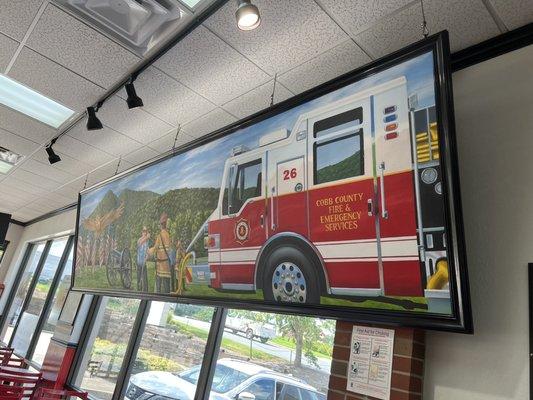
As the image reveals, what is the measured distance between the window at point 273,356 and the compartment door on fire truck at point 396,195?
3.30 ft

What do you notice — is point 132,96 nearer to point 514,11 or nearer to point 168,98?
point 168,98

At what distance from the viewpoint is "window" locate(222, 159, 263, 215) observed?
208 cm

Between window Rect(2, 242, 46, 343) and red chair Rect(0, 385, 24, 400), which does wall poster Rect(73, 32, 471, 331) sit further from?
window Rect(2, 242, 46, 343)

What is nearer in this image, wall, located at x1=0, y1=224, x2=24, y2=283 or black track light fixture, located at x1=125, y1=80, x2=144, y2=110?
black track light fixture, located at x1=125, y1=80, x2=144, y2=110

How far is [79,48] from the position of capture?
238 cm

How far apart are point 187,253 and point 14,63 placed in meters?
1.87

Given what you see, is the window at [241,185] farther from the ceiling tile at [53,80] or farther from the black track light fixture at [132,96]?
the ceiling tile at [53,80]

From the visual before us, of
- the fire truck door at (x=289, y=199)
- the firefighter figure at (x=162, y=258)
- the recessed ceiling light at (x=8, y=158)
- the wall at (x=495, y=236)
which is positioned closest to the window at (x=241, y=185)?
the fire truck door at (x=289, y=199)

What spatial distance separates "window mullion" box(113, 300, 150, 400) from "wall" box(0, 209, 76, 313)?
9.30ft

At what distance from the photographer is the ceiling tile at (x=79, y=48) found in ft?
7.19

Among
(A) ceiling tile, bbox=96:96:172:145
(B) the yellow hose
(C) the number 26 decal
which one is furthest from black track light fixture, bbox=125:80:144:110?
(B) the yellow hose

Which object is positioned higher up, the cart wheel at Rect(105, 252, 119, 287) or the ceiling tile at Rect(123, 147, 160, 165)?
the ceiling tile at Rect(123, 147, 160, 165)

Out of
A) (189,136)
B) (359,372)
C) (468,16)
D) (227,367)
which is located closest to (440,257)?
(359,372)

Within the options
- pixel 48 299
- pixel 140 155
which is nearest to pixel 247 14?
pixel 140 155
